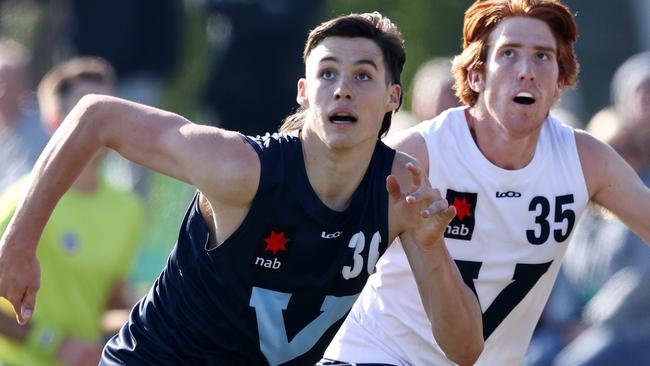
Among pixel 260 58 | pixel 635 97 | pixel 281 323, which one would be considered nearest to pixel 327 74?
pixel 281 323

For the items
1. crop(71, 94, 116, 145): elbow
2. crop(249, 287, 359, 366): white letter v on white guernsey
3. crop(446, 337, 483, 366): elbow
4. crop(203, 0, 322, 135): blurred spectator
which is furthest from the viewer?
crop(203, 0, 322, 135): blurred spectator

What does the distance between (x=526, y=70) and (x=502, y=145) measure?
30 centimetres

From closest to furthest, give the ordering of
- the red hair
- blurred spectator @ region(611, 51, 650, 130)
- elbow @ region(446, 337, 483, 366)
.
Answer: elbow @ region(446, 337, 483, 366) < the red hair < blurred spectator @ region(611, 51, 650, 130)

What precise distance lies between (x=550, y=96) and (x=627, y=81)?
3235mm

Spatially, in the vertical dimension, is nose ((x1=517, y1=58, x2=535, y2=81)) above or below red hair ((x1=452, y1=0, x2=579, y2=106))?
below

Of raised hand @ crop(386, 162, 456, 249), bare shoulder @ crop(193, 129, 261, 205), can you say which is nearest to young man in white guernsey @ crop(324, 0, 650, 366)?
raised hand @ crop(386, 162, 456, 249)

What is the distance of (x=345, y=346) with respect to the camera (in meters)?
6.70

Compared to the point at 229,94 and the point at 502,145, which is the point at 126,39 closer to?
the point at 229,94

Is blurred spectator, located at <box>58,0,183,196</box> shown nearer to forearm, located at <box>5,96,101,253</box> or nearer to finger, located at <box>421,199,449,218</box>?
forearm, located at <box>5,96,101,253</box>

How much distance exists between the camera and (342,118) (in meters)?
5.98

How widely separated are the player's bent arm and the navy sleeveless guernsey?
0.99m

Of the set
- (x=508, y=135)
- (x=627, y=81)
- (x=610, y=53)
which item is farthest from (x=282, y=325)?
(x=610, y=53)

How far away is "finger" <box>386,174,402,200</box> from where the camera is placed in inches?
229

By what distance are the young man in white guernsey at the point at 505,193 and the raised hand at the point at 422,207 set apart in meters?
0.65
